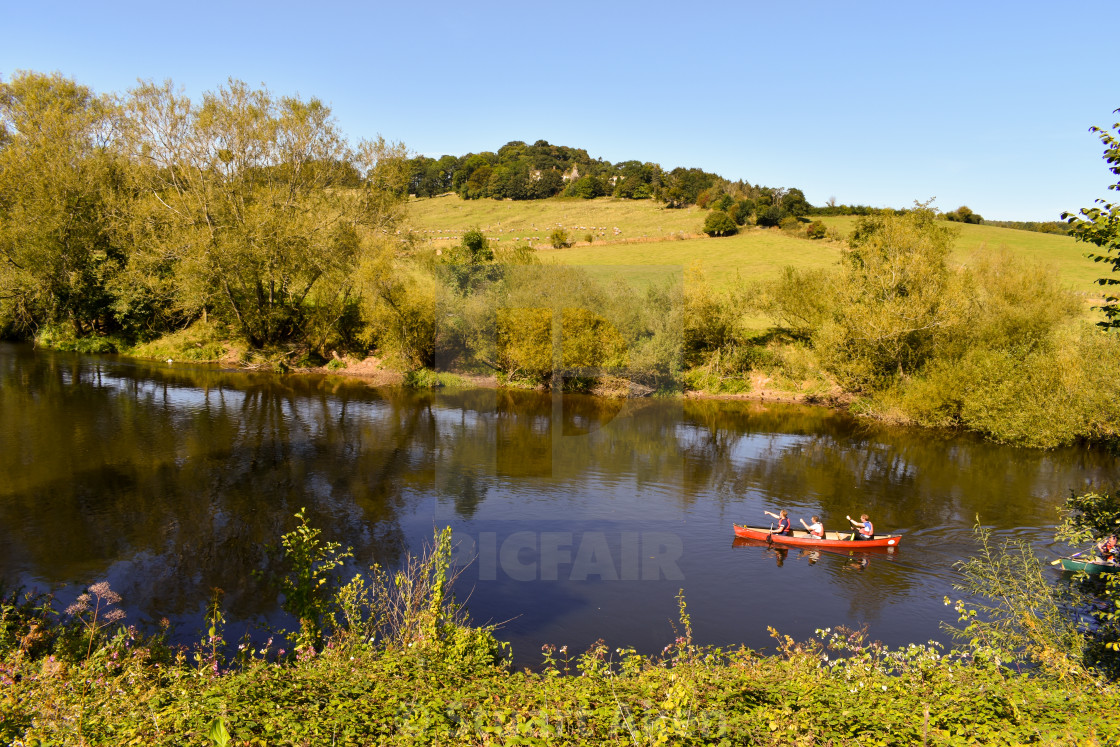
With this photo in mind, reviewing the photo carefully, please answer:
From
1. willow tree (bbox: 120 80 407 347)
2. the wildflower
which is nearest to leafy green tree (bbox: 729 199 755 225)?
willow tree (bbox: 120 80 407 347)

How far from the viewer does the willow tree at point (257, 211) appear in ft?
137

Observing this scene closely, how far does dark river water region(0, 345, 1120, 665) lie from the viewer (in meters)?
15.8

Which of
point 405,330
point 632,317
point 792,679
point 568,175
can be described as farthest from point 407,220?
point 568,175

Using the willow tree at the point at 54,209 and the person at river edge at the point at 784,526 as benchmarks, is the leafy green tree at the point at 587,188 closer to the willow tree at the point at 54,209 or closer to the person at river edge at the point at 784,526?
the willow tree at the point at 54,209

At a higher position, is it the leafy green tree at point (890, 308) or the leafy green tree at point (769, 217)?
the leafy green tree at point (769, 217)

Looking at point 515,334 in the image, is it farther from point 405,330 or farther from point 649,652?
point 649,652

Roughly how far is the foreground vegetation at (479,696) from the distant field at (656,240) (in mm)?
38754

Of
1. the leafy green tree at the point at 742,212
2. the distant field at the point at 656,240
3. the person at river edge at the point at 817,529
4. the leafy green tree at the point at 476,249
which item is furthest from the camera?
the leafy green tree at the point at 742,212

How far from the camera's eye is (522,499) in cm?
2308

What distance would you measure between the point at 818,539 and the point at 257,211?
3851cm

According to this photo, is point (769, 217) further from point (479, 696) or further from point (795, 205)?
point (479, 696)

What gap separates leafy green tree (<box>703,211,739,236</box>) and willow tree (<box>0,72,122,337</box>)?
5742 cm

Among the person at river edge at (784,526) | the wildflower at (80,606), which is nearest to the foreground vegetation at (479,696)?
the wildflower at (80,606)

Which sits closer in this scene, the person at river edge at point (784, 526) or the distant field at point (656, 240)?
the person at river edge at point (784, 526)
